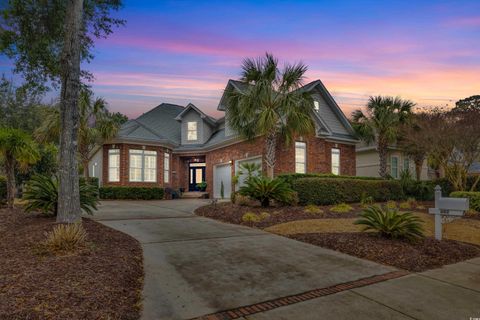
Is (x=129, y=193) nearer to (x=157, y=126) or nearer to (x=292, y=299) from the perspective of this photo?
(x=157, y=126)

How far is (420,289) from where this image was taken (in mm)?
4352

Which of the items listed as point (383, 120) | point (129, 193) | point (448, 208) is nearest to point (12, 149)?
point (129, 193)

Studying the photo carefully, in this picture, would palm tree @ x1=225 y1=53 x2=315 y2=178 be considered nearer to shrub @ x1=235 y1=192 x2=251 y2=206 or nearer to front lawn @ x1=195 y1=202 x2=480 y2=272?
shrub @ x1=235 y1=192 x2=251 y2=206

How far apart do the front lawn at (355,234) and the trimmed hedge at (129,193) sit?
8170 millimetres

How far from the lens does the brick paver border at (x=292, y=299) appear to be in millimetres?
3479

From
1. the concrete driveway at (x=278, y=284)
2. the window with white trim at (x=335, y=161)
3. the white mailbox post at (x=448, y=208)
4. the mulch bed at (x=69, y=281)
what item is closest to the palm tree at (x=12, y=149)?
the mulch bed at (x=69, y=281)

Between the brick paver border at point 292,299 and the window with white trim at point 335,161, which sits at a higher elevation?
the window with white trim at point 335,161

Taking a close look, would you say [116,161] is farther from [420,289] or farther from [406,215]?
[420,289]

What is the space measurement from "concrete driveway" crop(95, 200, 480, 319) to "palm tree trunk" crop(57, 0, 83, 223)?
5.84 feet

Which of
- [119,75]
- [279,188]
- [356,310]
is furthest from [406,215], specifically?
[119,75]

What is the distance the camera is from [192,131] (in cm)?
2311

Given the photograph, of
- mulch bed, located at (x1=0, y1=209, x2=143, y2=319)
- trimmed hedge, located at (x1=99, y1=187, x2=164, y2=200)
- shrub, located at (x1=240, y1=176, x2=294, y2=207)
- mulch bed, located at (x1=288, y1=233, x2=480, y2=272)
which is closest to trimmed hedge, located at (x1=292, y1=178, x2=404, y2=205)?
shrub, located at (x1=240, y1=176, x2=294, y2=207)

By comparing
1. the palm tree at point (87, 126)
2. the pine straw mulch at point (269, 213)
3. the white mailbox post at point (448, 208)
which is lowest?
the pine straw mulch at point (269, 213)

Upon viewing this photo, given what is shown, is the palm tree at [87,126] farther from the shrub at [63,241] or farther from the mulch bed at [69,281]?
the shrub at [63,241]
